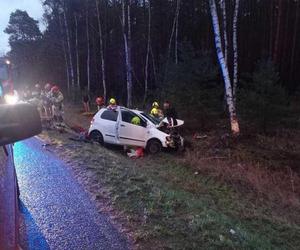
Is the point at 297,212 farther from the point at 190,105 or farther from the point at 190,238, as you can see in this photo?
the point at 190,105

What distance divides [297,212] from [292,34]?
25.0 m

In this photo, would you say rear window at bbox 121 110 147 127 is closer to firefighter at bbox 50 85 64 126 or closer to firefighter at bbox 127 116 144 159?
firefighter at bbox 127 116 144 159

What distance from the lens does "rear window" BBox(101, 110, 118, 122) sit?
52.1ft

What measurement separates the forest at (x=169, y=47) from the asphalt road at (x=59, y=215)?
11.1 metres

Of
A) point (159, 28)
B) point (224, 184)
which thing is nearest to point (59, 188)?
point (224, 184)

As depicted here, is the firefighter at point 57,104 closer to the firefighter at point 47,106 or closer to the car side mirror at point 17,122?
the firefighter at point 47,106

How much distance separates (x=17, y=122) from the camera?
1530 mm

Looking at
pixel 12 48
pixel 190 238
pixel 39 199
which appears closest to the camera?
pixel 190 238

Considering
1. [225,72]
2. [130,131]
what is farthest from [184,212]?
[225,72]

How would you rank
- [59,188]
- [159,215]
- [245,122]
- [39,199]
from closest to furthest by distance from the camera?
[159,215] < [39,199] < [59,188] < [245,122]

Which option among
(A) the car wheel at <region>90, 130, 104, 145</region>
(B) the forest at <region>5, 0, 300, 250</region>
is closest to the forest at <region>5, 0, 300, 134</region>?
(B) the forest at <region>5, 0, 300, 250</region>

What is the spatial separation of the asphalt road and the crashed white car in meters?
6.44

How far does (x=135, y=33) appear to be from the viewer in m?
35.1

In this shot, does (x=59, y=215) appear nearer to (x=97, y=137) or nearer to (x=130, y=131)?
(x=130, y=131)
